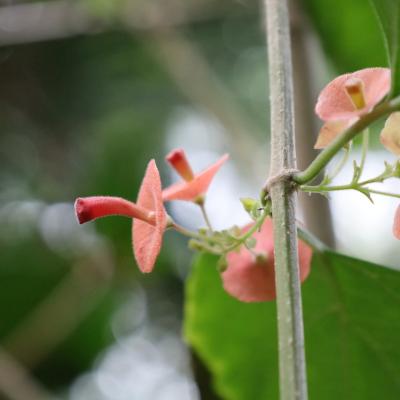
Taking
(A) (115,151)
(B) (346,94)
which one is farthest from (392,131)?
(A) (115,151)

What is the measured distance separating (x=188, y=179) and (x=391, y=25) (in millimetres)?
207

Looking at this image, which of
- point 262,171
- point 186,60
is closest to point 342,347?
point 262,171

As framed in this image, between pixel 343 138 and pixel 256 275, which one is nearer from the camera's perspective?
pixel 343 138

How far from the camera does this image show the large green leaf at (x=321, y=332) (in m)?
Answer: 0.73

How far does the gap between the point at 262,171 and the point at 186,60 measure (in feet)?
1.39

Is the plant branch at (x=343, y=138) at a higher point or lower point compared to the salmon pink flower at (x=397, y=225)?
higher

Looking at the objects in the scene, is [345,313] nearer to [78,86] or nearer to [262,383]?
[262,383]

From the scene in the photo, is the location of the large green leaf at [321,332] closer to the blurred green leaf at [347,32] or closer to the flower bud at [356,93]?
the flower bud at [356,93]

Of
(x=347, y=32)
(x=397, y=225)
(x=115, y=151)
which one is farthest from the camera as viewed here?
(x=115, y=151)

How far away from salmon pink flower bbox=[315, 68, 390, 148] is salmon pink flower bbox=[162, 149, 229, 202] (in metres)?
0.13

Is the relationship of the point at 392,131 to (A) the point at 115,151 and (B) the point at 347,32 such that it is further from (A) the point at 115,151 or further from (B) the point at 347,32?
(A) the point at 115,151

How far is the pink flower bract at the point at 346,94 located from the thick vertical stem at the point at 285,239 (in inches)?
1.0

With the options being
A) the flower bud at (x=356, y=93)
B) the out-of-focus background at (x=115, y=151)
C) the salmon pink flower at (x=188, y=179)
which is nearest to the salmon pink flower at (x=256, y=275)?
the salmon pink flower at (x=188, y=179)

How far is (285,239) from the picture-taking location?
0.43m
